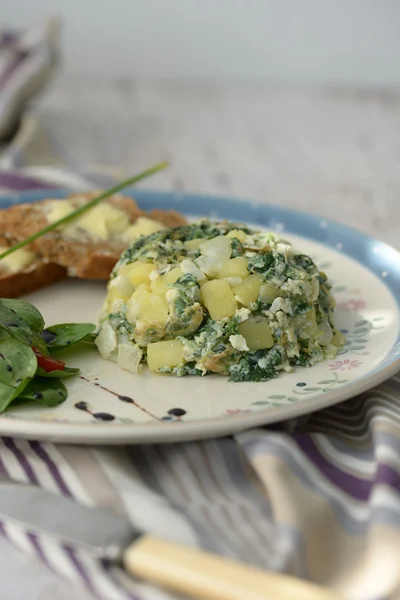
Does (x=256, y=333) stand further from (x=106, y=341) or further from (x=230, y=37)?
(x=230, y=37)

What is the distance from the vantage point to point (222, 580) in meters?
1.80

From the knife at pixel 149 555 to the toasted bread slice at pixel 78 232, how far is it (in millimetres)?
1537

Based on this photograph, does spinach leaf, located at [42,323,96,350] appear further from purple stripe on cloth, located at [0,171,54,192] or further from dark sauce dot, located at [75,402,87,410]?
purple stripe on cloth, located at [0,171,54,192]

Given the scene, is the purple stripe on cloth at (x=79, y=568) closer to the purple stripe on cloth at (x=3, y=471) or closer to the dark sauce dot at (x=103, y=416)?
the purple stripe on cloth at (x=3, y=471)

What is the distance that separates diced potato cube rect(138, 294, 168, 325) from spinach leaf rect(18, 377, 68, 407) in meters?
0.38

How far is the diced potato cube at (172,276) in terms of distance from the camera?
2854mm

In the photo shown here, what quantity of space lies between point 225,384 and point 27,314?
0.71 m

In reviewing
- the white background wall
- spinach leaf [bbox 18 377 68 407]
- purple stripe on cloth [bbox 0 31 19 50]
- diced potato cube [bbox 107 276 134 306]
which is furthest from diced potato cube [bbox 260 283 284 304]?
the white background wall

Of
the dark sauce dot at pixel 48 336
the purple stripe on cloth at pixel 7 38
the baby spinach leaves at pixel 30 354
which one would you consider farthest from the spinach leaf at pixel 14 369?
the purple stripe on cloth at pixel 7 38

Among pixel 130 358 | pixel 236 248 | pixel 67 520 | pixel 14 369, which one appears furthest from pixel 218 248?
pixel 67 520

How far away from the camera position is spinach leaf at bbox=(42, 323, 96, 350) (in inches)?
113

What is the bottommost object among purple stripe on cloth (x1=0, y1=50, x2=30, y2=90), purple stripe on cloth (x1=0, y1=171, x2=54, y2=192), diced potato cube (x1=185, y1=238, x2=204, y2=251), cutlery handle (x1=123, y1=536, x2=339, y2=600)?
cutlery handle (x1=123, y1=536, x2=339, y2=600)

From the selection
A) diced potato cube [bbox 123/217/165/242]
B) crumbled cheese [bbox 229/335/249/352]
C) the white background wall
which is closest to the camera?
crumbled cheese [bbox 229/335/249/352]

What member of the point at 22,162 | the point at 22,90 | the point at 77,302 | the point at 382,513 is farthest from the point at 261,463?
the point at 22,90
